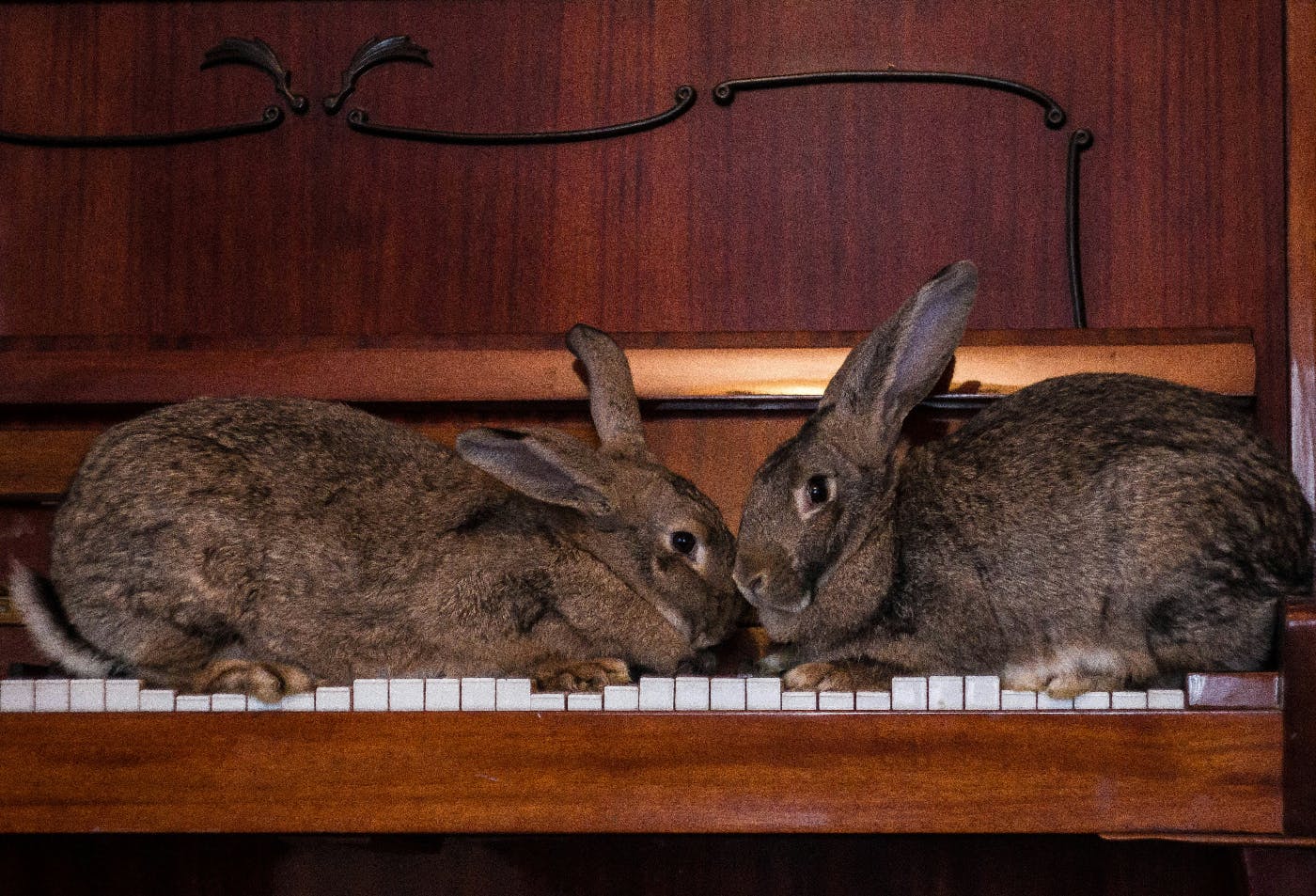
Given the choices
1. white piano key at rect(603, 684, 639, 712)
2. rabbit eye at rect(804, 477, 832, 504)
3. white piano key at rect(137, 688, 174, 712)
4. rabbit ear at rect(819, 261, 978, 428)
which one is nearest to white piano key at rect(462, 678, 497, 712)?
white piano key at rect(603, 684, 639, 712)

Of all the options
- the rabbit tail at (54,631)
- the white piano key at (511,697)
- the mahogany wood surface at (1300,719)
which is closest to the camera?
the mahogany wood surface at (1300,719)

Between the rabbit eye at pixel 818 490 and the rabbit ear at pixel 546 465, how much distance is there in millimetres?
293

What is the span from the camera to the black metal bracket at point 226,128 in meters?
2.53

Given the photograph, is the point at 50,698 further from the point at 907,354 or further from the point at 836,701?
the point at 907,354

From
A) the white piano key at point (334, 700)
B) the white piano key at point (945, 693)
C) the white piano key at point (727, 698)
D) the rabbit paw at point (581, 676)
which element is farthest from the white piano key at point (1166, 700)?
the white piano key at point (334, 700)

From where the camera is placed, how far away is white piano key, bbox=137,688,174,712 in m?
1.70

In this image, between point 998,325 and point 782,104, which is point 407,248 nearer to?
point 782,104

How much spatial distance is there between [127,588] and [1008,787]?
1.23 m

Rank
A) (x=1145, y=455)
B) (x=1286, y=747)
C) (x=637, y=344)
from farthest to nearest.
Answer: (x=637, y=344) → (x=1145, y=455) → (x=1286, y=747)

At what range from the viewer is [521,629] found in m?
2.09

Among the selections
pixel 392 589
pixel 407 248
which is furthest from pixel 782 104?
pixel 392 589

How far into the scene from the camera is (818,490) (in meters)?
2.02

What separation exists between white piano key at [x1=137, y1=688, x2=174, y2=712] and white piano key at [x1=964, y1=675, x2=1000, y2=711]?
0.95m

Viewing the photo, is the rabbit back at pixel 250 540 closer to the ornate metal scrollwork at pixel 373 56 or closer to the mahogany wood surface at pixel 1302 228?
the ornate metal scrollwork at pixel 373 56
